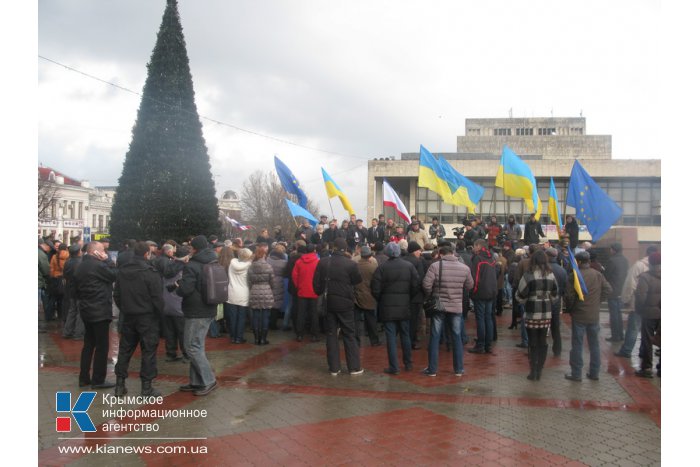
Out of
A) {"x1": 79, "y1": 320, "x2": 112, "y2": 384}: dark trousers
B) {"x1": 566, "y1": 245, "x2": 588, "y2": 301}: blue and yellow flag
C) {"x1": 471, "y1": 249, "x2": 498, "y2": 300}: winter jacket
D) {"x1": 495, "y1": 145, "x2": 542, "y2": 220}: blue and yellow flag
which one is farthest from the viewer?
{"x1": 495, "y1": 145, "x2": 542, "y2": 220}: blue and yellow flag

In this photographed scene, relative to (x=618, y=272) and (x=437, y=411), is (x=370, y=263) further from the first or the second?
(x=618, y=272)

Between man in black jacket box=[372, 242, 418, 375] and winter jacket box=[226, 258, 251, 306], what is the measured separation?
3006 millimetres

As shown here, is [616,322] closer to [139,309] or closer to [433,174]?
[433,174]

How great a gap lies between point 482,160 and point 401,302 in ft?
116

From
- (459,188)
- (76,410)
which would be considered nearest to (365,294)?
(76,410)

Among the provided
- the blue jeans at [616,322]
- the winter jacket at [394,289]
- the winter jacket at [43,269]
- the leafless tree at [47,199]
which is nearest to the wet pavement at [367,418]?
the winter jacket at [394,289]

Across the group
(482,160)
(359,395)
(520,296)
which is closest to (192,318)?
(359,395)

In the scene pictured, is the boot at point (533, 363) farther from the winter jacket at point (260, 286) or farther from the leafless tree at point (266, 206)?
the leafless tree at point (266, 206)

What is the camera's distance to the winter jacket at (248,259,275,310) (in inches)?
400

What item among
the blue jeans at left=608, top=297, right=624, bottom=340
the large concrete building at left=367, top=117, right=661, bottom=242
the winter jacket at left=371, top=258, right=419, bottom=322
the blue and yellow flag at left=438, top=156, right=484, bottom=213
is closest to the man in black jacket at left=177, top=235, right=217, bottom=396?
the winter jacket at left=371, top=258, right=419, bottom=322

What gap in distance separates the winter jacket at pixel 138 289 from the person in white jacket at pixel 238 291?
10.3ft


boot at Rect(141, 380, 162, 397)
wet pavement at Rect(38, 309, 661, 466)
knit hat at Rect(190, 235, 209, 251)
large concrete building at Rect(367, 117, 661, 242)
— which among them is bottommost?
wet pavement at Rect(38, 309, 661, 466)

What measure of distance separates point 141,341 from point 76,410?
115cm

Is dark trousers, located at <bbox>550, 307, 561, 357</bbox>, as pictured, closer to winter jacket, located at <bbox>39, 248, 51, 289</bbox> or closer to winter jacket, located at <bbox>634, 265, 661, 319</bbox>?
winter jacket, located at <bbox>634, 265, 661, 319</bbox>
